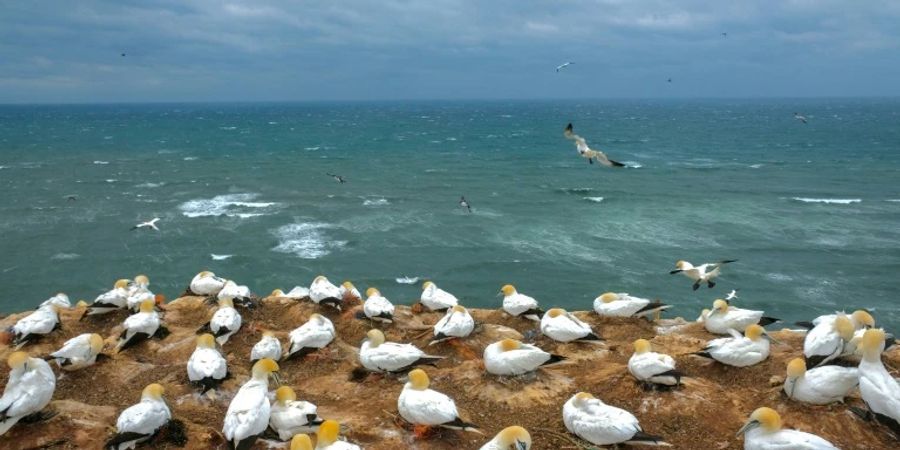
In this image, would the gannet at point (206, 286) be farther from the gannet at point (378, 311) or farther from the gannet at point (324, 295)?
the gannet at point (378, 311)

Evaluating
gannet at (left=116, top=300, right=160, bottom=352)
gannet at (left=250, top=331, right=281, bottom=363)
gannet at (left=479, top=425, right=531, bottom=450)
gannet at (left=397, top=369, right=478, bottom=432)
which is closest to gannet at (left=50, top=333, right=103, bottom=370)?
gannet at (left=116, top=300, right=160, bottom=352)

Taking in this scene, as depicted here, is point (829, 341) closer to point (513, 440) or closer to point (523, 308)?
point (513, 440)

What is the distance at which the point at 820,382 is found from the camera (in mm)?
9688

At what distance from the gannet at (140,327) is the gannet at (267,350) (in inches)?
118

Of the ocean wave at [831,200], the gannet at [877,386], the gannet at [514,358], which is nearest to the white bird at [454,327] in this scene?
the gannet at [514,358]

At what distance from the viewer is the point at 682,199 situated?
208ft

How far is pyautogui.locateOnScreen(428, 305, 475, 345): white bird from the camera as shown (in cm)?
1402

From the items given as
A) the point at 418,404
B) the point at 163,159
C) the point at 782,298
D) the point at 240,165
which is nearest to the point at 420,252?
the point at 782,298

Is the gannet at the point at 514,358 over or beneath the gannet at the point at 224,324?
over

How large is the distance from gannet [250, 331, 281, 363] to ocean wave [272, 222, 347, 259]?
3077cm

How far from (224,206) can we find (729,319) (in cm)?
5226

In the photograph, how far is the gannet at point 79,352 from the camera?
12.3m

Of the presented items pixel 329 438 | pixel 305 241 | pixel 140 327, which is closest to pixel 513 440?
pixel 329 438

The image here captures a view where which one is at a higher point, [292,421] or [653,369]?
[653,369]
